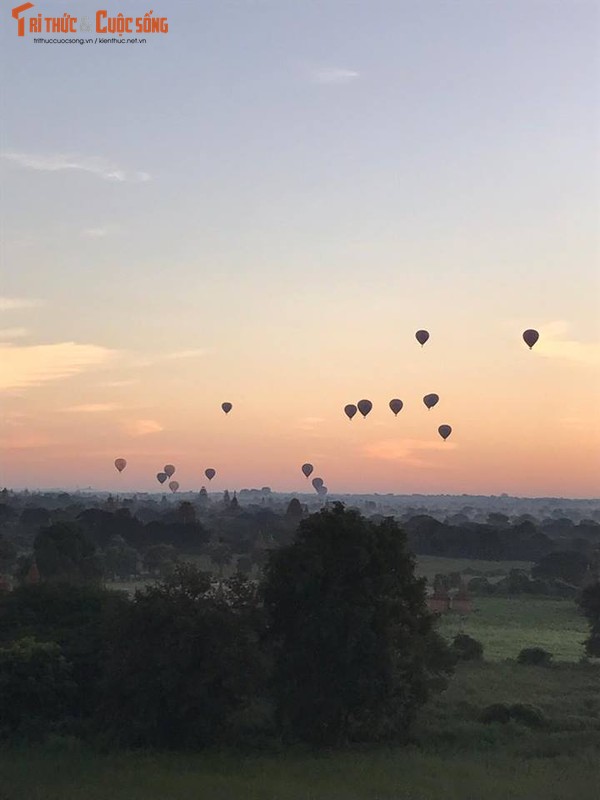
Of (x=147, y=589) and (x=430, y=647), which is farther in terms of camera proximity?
(x=430, y=647)

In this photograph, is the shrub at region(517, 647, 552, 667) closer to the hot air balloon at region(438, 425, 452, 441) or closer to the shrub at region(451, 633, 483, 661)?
the shrub at region(451, 633, 483, 661)

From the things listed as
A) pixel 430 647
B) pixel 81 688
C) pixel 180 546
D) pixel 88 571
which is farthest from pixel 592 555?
pixel 81 688

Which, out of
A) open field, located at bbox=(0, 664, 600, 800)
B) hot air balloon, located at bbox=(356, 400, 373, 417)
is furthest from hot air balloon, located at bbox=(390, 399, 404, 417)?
open field, located at bbox=(0, 664, 600, 800)

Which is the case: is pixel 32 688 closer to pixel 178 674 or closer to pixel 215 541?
pixel 178 674

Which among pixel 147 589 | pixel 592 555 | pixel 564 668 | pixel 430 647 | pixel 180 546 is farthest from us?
pixel 180 546

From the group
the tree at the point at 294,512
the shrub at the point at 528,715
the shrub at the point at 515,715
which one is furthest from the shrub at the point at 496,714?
the tree at the point at 294,512

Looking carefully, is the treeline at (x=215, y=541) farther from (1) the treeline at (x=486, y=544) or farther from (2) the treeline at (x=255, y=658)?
(2) the treeline at (x=255, y=658)

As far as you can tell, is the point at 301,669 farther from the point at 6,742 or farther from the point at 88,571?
the point at 88,571

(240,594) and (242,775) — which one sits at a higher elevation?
(240,594)
